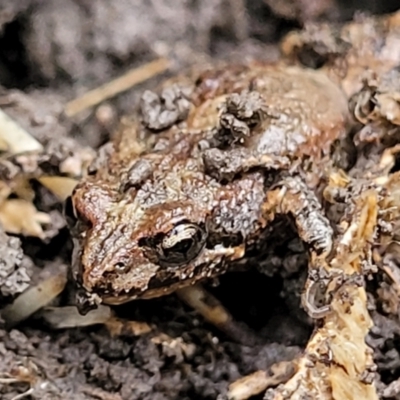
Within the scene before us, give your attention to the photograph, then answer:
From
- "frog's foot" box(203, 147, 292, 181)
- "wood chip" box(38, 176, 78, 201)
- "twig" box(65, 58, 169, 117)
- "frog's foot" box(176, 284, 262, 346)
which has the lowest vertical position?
"frog's foot" box(176, 284, 262, 346)

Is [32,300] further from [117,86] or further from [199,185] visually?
[117,86]

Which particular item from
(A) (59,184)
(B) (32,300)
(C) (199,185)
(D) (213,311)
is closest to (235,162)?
(C) (199,185)

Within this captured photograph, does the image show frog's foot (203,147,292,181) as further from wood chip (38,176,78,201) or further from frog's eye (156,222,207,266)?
wood chip (38,176,78,201)

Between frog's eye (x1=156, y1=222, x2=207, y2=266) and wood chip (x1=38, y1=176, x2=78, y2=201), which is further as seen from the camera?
wood chip (x1=38, y1=176, x2=78, y2=201)

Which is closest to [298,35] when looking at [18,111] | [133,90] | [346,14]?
[346,14]

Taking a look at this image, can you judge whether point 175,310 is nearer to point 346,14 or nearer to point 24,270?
point 24,270

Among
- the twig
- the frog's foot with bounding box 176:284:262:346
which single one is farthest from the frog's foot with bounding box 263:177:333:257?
the twig

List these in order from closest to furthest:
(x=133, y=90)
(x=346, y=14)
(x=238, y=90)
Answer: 1. (x=238, y=90)
2. (x=133, y=90)
3. (x=346, y=14)
